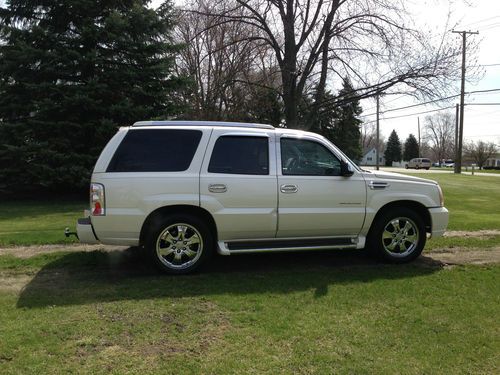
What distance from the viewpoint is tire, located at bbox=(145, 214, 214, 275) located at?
5891 millimetres

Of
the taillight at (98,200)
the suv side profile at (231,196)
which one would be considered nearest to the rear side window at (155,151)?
the suv side profile at (231,196)

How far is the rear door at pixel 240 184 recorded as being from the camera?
602 centimetres

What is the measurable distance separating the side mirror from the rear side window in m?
2.00

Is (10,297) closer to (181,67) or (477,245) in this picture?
(477,245)

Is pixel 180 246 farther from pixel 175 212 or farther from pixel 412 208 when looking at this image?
pixel 412 208

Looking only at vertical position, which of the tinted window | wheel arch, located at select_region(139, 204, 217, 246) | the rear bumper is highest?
the tinted window

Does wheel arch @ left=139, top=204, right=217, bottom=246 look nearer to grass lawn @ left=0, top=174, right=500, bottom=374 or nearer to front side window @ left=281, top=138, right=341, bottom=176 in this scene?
grass lawn @ left=0, top=174, right=500, bottom=374

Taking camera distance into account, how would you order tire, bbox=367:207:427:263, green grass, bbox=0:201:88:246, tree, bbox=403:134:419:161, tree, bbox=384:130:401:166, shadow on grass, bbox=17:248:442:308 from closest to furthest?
shadow on grass, bbox=17:248:442:308, tire, bbox=367:207:427:263, green grass, bbox=0:201:88:246, tree, bbox=384:130:401:166, tree, bbox=403:134:419:161

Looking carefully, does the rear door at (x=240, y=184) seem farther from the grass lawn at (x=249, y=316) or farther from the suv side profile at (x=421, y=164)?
the suv side profile at (x=421, y=164)

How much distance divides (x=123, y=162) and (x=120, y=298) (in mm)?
1739

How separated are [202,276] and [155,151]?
172 centimetres

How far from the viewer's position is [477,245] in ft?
27.0

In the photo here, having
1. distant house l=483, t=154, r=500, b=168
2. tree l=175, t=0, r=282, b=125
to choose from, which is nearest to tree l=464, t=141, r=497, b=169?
distant house l=483, t=154, r=500, b=168

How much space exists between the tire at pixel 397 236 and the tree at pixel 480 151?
86.7 meters
